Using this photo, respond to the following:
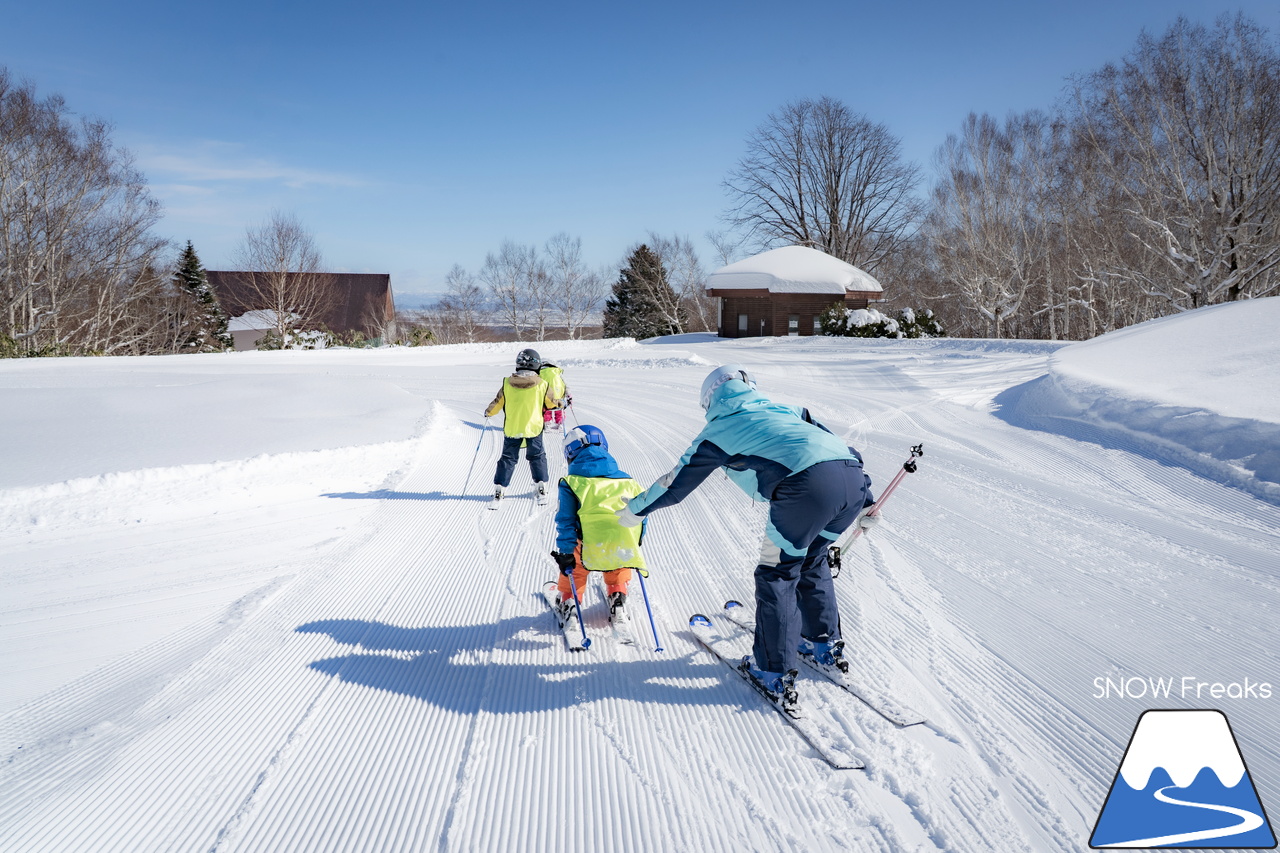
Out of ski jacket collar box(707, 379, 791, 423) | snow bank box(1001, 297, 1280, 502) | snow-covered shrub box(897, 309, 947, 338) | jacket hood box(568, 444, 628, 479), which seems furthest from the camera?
snow-covered shrub box(897, 309, 947, 338)

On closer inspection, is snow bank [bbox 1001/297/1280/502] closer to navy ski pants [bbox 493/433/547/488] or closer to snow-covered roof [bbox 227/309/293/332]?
navy ski pants [bbox 493/433/547/488]

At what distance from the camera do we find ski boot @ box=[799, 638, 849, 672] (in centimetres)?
346

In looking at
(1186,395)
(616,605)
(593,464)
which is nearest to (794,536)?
(593,464)

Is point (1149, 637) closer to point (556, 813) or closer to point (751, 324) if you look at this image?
point (556, 813)

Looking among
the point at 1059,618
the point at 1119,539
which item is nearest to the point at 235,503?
the point at 1059,618

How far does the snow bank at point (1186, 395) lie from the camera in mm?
6441

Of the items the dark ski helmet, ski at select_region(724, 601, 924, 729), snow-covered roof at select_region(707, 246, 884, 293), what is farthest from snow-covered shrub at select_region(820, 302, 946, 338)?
ski at select_region(724, 601, 924, 729)

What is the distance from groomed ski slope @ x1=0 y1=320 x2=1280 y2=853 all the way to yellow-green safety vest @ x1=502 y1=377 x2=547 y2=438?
88cm

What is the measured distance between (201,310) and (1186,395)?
39.0m

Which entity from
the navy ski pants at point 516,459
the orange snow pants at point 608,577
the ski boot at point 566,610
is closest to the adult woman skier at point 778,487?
→ the orange snow pants at point 608,577

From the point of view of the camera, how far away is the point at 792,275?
31094 millimetres

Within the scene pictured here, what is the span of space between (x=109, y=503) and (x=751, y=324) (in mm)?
28963

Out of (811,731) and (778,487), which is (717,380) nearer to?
(778,487)

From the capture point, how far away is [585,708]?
3268mm
